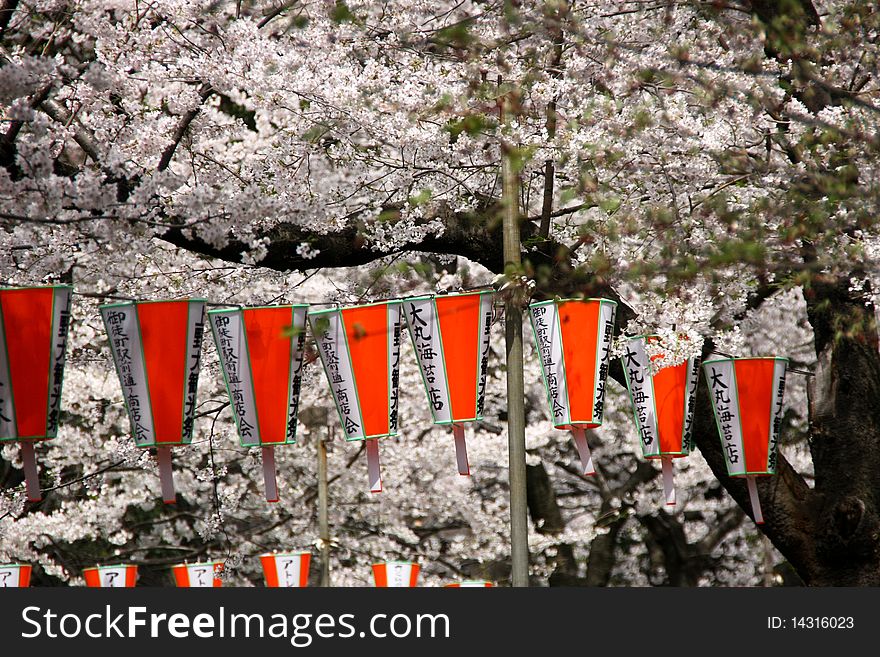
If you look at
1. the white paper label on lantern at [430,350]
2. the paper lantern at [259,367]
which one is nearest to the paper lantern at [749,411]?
the white paper label on lantern at [430,350]

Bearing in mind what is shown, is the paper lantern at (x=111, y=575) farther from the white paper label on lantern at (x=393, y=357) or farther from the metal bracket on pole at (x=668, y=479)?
the metal bracket on pole at (x=668, y=479)

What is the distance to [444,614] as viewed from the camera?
16.1ft

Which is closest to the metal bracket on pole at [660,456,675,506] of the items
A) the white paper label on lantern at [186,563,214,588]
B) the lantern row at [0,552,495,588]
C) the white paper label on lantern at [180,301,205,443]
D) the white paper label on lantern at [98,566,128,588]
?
the lantern row at [0,552,495,588]

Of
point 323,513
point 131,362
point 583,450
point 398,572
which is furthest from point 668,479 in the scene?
point 323,513

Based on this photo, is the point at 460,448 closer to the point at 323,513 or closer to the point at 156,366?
the point at 156,366

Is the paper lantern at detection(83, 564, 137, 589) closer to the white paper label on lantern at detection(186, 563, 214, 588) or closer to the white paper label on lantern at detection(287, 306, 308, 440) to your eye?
the white paper label on lantern at detection(186, 563, 214, 588)

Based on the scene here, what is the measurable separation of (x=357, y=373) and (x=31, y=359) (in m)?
2.05

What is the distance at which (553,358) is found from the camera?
279 inches

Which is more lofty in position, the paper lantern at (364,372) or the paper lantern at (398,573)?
the paper lantern at (364,372)

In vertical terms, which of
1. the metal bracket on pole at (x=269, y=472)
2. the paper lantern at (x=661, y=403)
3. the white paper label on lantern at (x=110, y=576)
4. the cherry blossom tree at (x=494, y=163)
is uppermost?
the cherry blossom tree at (x=494, y=163)

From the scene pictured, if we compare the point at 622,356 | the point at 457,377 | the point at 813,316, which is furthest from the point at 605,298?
Answer: the point at 813,316

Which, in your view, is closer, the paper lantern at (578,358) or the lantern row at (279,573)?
the paper lantern at (578,358)

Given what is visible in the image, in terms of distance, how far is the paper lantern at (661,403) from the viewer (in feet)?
24.3

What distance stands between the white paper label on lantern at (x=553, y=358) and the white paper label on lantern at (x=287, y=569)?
15.9ft
